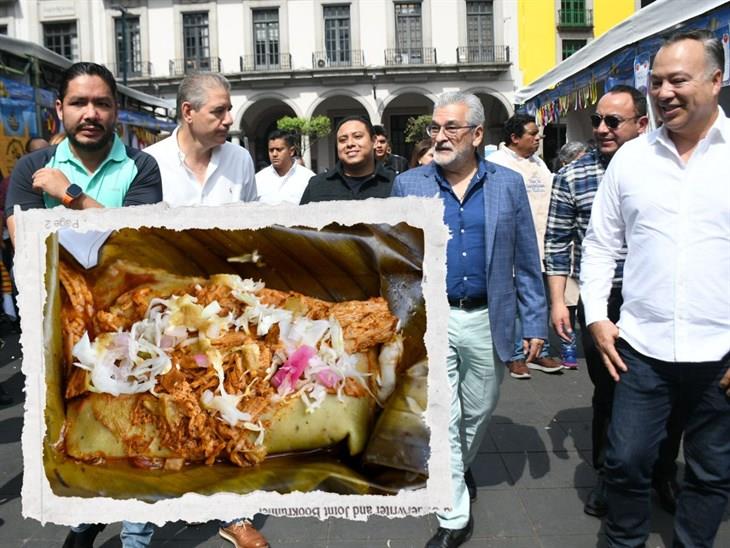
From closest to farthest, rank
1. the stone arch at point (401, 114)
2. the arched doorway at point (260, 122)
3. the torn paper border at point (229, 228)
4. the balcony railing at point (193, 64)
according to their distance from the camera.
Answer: the torn paper border at point (229, 228) < the balcony railing at point (193, 64) < the arched doorway at point (260, 122) < the stone arch at point (401, 114)

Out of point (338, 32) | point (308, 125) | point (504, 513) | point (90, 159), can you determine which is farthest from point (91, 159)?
point (338, 32)

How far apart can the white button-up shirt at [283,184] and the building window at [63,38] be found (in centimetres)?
3142

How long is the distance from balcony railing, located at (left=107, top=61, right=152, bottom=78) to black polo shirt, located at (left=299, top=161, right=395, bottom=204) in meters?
31.5

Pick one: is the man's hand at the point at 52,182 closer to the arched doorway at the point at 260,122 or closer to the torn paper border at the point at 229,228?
the torn paper border at the point at 229,228

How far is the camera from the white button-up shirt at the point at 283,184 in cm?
570

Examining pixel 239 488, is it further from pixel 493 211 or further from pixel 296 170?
pixel 296 170

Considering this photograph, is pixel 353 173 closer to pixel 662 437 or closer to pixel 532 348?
pixel 532 348

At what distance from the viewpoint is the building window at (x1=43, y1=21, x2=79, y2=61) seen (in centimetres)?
3294

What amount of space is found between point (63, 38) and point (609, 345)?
3634 centimetres

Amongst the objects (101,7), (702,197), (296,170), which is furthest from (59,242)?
(101,7)

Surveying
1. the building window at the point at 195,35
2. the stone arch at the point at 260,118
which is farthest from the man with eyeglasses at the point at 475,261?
the building window at the point at 195,35

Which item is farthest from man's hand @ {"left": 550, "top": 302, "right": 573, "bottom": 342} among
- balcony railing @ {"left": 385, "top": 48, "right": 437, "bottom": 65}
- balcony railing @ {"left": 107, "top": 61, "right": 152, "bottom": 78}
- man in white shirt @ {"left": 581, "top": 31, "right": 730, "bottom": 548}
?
balcony railing @ {"left": 107, "top": 61, "right": 152, "bottom": 78}

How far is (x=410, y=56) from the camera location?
105 feet

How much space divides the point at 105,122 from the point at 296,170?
379 cm
